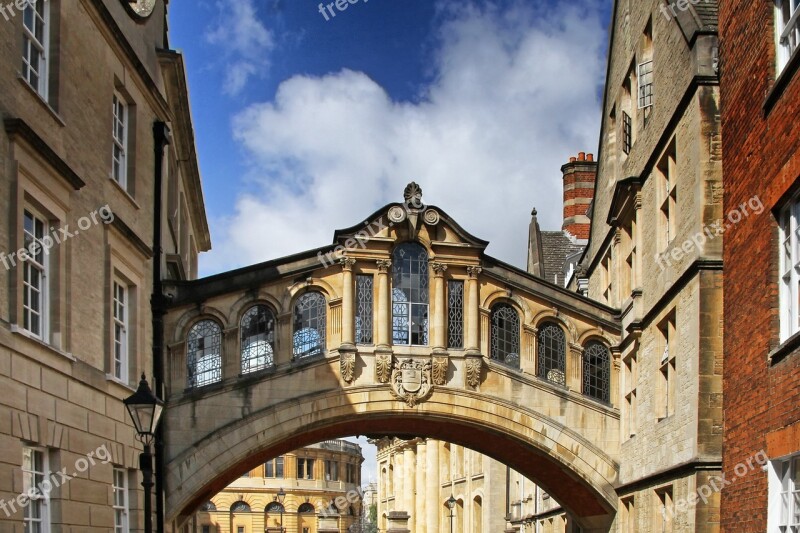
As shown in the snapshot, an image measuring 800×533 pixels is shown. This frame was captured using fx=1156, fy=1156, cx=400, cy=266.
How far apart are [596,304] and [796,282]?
387 inches

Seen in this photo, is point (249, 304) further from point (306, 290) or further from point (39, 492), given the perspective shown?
point (39, 492)

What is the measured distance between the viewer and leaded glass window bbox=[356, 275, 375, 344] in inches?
788

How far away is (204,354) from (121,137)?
15.3 feet

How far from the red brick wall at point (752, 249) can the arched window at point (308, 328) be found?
8592 mm

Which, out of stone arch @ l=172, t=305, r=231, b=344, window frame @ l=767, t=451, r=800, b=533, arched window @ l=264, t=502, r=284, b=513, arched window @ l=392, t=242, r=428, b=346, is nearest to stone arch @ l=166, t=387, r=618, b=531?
arched window @ l=392, t=242, r=428, b=346

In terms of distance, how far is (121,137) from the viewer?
1645cm

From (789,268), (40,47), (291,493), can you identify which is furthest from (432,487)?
(789,268)

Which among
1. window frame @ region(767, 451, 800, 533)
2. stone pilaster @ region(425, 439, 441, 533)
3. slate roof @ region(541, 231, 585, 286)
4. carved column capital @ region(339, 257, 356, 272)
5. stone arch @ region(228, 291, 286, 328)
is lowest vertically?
stone pilaster @ region(425, 439, 441, 533)

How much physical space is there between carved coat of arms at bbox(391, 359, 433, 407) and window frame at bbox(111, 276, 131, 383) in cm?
518

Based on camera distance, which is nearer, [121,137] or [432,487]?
[121,137]

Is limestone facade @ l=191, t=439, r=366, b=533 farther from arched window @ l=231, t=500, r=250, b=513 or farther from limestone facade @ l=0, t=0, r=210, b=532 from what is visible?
limestone facade @ l=0, t=0, r=210, b=532

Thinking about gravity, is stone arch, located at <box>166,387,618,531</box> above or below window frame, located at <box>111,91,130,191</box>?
below

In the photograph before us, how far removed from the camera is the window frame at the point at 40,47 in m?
12.2

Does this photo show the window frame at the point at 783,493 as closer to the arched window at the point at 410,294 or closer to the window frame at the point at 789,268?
the window frame at the point at 789,268
